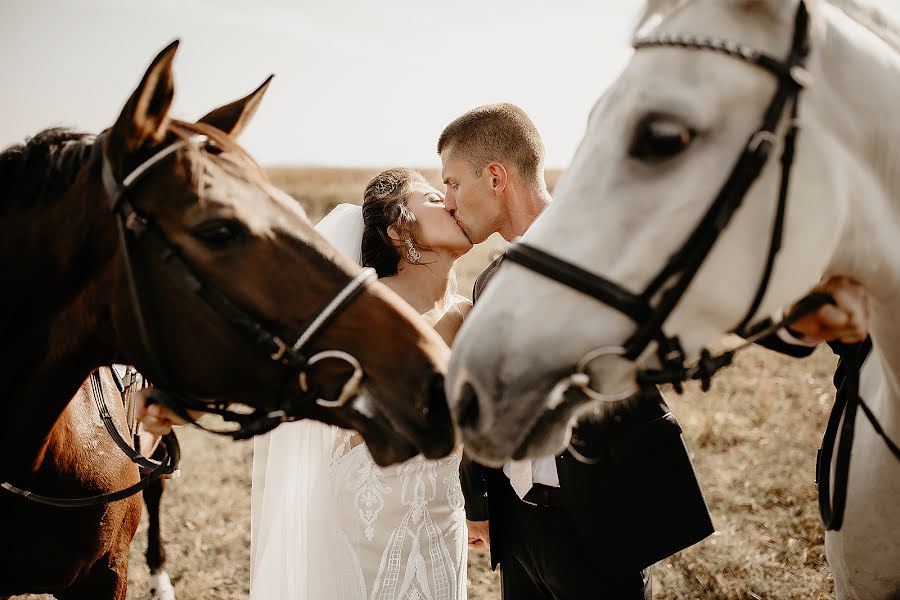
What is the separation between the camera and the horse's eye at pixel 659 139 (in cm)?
146

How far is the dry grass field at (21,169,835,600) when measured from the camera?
14.7ft

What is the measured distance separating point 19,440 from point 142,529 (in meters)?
4.35

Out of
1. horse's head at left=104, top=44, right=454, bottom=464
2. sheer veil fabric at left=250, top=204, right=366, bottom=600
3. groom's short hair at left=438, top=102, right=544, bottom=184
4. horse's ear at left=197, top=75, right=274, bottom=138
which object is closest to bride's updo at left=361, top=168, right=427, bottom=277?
sheer veil fabric at left=250, top=204, right=366, bottom=600

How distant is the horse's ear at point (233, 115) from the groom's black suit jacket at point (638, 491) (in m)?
1.87

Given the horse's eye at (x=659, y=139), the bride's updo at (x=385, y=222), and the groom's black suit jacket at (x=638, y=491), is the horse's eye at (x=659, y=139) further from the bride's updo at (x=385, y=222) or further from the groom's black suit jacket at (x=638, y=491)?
the bride's updo at (x=385, y=222)

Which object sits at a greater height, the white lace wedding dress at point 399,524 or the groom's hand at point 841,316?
the groom's hand at point 841,316

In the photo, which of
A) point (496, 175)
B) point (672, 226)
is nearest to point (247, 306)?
point (672, 226)

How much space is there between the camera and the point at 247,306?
185cm

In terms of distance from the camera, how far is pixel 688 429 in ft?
22.9

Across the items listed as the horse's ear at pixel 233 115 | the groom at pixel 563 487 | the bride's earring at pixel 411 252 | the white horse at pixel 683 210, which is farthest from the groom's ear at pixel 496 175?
the white horse at pixel 683 210

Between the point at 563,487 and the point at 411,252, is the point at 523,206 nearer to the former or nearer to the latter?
the point at 411,252

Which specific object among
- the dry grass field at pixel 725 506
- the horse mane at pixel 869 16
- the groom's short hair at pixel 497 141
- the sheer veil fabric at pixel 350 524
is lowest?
the dry grass field at pixel 725 506

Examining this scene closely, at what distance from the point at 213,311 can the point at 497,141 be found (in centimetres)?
223

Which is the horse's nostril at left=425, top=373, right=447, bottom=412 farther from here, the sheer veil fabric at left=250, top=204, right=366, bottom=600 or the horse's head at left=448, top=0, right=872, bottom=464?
the sheer veil fabric at left=250, top=204, right=366, bottom=600
